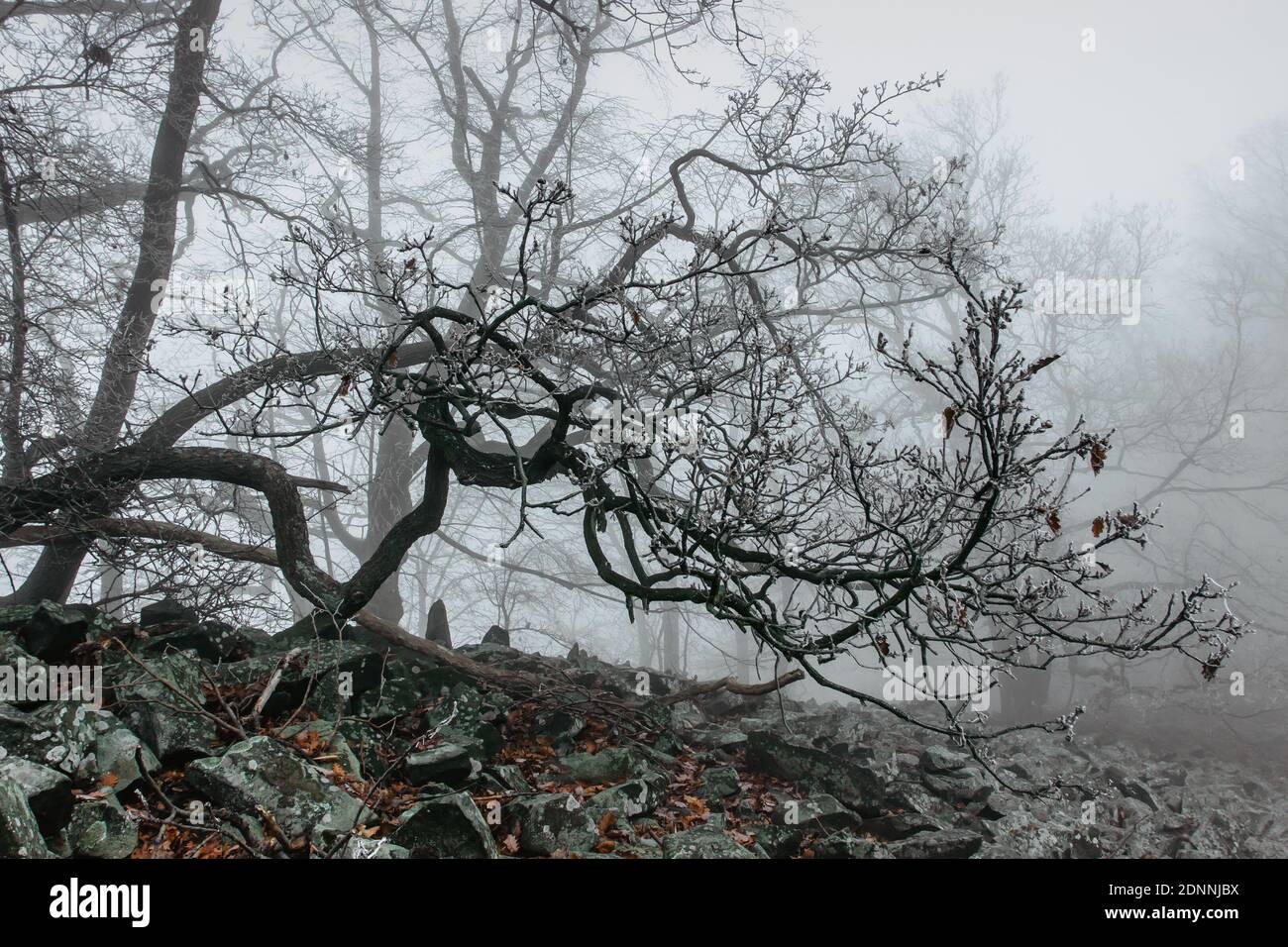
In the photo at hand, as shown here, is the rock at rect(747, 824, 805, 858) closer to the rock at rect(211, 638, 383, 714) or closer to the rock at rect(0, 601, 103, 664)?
the rock at rect(211, 638, 383, 714)

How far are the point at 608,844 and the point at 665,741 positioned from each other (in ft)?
5.71

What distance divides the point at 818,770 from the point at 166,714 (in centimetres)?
404

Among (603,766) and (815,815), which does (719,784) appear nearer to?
(815,815)

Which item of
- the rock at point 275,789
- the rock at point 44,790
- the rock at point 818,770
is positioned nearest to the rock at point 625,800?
the rock at point 275,789

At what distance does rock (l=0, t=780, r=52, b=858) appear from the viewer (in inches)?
118

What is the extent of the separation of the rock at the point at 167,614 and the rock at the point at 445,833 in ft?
12.5

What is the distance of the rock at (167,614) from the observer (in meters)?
6.54

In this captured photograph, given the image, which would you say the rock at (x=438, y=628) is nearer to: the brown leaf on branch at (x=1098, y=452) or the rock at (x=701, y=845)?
the rock at (x=701, y=845)

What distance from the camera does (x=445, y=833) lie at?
12.0 ft

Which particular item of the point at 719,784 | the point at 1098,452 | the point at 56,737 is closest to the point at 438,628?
the point at 719,784

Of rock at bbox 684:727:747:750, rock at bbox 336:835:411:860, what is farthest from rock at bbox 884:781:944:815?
rock at bbox 336:835:411:860
